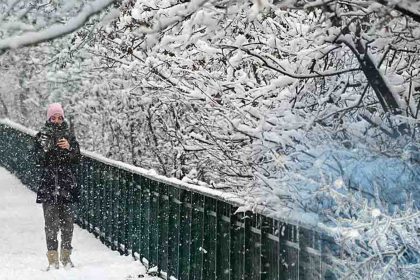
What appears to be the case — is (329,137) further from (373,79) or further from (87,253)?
(87,253)

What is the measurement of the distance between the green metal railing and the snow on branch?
280 centimetres

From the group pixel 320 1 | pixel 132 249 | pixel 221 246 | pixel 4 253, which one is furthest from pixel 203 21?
pixel 4 253

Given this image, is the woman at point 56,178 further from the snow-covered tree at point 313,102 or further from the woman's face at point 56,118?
the snow-covered tree at point 313,102

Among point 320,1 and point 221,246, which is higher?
point 320,1

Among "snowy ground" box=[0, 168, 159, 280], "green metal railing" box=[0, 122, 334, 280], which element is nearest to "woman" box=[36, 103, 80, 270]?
"snowy ground" box=[0, 168, 159, 280]

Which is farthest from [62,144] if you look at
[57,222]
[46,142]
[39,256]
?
[39,256]

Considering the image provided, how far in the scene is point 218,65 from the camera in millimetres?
9977

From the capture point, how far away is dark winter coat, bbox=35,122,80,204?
9.49 meters

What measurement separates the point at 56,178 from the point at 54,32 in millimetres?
7003

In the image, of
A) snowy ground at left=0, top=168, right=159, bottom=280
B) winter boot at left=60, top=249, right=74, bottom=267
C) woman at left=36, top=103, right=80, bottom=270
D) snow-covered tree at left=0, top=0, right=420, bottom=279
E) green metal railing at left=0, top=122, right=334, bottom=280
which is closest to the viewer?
snow-covered tree at left=0, top=0, right=420, bottom=279

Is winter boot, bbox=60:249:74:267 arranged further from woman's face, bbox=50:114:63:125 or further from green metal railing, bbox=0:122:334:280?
woman's face, bbox=50:114:63:125

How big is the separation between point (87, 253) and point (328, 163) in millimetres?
6170

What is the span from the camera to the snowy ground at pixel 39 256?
9227 mm

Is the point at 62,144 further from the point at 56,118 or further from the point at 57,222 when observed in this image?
the point at 57,222
